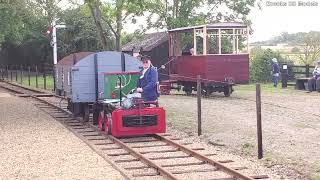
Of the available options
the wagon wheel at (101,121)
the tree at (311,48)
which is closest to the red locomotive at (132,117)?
the wagon wheel at (101,121)

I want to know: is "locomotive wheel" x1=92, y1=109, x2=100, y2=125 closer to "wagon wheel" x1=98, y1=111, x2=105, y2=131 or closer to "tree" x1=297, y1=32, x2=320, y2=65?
"wagon wheel" x1=98, y1=111, x2=105, y2=131

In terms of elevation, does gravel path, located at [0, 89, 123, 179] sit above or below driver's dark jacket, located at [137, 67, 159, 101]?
below

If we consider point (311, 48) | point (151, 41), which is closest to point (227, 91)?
point (311, 48)

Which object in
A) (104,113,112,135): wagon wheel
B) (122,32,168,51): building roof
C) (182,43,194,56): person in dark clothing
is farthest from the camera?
(122,32,168,51): building roof

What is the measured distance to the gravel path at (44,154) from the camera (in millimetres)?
8906

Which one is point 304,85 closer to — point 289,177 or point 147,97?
point 147,97

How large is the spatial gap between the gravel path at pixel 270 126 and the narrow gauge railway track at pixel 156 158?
80 centimetres

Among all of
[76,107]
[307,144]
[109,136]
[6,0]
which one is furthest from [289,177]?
[6,0]

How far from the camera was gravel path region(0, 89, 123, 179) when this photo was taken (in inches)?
351

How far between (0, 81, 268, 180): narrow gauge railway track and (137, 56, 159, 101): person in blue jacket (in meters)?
0.98

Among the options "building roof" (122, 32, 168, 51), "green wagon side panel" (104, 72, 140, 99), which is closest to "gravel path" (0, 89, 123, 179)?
"green wagon side panel" (104, 72, 140, 99)

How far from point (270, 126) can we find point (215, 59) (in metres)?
8.87

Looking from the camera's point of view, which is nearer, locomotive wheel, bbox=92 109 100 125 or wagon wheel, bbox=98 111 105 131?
wagon wheel, bbox=98 111 105 131

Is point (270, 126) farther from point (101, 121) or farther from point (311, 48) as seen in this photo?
point (311, 48)
